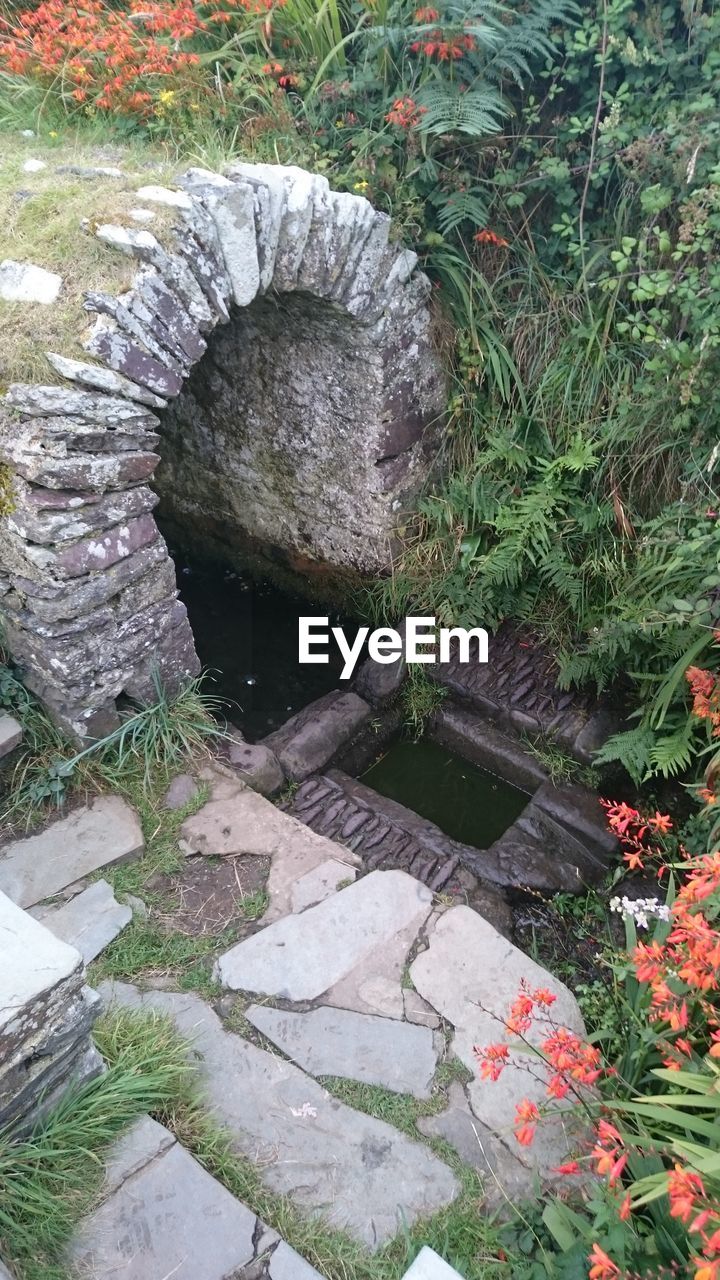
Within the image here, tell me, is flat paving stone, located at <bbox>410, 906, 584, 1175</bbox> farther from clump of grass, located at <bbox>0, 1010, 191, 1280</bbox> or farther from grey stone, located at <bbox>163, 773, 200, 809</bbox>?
grey stone, located at <bbox>163, 773, 200, 809</bbox>

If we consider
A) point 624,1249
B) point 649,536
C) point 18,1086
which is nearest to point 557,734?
point 649,536

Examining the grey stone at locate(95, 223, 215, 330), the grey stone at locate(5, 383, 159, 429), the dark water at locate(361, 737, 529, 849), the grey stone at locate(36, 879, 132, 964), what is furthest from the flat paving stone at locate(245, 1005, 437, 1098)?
the grey stone at locate(95, 223, 215, 330)

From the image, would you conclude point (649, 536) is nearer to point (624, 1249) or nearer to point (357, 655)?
point (357, 655)

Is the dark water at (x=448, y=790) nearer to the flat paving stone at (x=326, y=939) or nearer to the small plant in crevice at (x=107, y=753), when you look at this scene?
the flat paving stone at (x=326, y=939)

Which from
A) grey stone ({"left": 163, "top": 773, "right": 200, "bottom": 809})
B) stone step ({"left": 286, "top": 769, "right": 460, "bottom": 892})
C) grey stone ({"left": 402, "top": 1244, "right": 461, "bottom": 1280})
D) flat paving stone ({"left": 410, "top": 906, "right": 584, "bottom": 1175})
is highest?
grey stone ({"left": 402, "top": 1244, "right": 461, "bottom": 1280})

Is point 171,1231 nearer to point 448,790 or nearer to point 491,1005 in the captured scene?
point 491,1005

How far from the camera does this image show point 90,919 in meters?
2.90

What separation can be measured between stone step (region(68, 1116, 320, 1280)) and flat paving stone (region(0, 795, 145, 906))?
1111 millimetres

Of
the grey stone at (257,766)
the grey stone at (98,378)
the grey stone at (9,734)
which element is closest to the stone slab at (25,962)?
the grey stone at (9,734)

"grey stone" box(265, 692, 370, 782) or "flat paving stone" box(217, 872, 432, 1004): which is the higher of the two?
"flat paving stone" box(217, 872, 432, 1004)

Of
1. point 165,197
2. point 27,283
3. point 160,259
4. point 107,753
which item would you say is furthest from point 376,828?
point 165,197

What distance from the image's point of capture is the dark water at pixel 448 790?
157 inches

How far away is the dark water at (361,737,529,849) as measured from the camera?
3.98 m

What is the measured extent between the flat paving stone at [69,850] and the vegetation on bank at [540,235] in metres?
0.27
